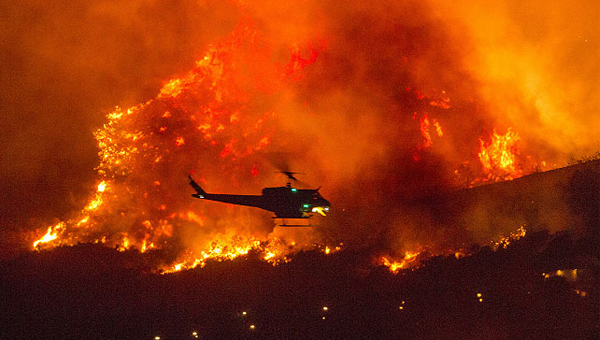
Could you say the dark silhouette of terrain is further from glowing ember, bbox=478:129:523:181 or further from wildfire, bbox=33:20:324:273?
wildfire, bbox=33:20:324:273

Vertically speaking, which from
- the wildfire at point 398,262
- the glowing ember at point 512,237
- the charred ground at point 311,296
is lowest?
the charred ground at point 311,296

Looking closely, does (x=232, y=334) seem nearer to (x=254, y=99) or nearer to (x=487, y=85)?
(x=254, y=99)

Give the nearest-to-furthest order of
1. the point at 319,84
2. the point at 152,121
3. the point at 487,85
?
the point at 152,121 → the point at 319,84 → the point at 487,85

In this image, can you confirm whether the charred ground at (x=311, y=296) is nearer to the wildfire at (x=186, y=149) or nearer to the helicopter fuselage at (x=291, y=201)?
the wildfire at (x=186, y=149)

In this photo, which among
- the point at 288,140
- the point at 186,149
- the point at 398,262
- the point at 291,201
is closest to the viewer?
the point at 291,201

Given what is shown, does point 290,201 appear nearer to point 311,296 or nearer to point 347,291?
point 311,296

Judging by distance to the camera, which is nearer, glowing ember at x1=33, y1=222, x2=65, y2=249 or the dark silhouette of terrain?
glowing ember at x1=33, y1=222, x2=65, y2=249

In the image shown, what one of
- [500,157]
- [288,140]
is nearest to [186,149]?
[288,140]

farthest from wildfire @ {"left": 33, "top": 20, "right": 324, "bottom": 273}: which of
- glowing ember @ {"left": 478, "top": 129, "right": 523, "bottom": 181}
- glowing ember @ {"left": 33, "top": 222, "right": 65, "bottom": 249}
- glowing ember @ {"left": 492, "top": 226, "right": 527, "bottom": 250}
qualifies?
glowing ember @ {"left": 492, "top": 226, "right": 527, "bottom": 250}

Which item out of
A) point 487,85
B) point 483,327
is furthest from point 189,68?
point 483,327

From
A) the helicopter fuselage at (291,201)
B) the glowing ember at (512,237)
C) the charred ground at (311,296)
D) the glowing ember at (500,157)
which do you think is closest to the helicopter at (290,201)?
the helicopter fuselage at (291,201)

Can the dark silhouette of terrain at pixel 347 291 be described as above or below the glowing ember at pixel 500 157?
below
